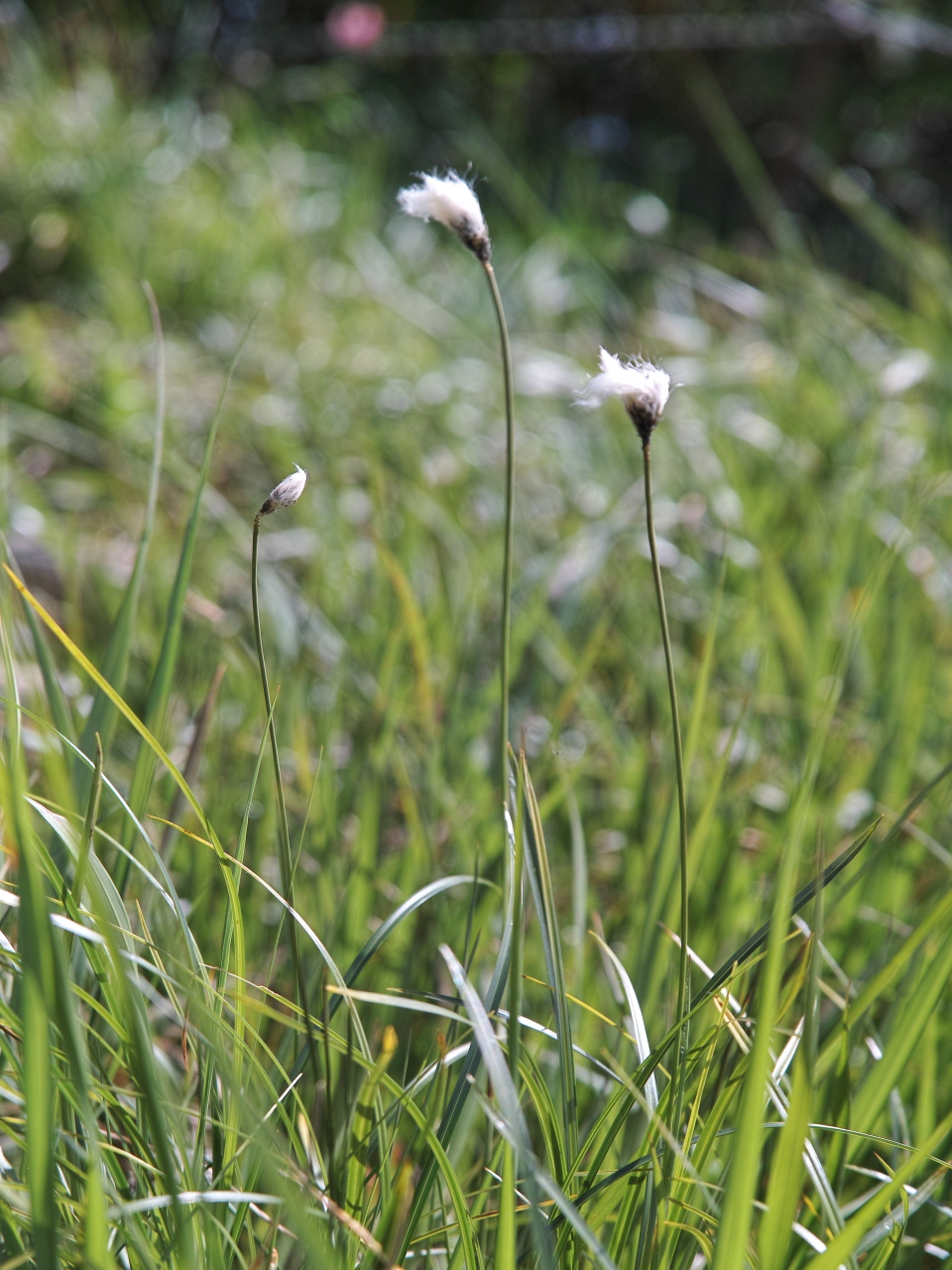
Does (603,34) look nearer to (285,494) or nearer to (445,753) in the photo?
(445,753)

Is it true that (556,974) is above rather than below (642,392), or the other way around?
below

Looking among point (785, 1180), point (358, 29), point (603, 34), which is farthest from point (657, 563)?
point (603, 34)

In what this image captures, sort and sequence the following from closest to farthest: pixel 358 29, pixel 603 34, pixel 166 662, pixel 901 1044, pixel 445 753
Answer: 1. pixel 901 1044
2. pixel 166 662
3. pixel 445 753
4. pixel 358 29
5. pixel 603 34

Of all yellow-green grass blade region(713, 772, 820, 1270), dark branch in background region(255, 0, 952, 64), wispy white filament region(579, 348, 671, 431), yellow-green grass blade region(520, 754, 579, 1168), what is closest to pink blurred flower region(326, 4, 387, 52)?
dark branch in background region(255, 0, 952, 64)

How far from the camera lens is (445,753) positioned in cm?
114

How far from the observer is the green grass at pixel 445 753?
0.54 m

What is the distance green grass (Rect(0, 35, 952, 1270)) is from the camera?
0.54 meters

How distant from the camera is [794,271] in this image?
223 cm

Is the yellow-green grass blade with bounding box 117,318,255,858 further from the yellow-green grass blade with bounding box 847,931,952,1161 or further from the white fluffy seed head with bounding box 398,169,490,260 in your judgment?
the yellow-green grass blade with bounding box 847,931,952,1161

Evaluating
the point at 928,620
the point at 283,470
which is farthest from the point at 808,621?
the point at 283,470

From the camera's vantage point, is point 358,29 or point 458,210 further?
point 358,29

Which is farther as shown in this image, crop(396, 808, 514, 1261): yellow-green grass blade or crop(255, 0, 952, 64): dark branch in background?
crop(255, 0, 952, 64): dark branch in background

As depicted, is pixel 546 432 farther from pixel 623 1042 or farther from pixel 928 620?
pixel 623 1042

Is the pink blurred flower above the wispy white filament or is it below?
below
